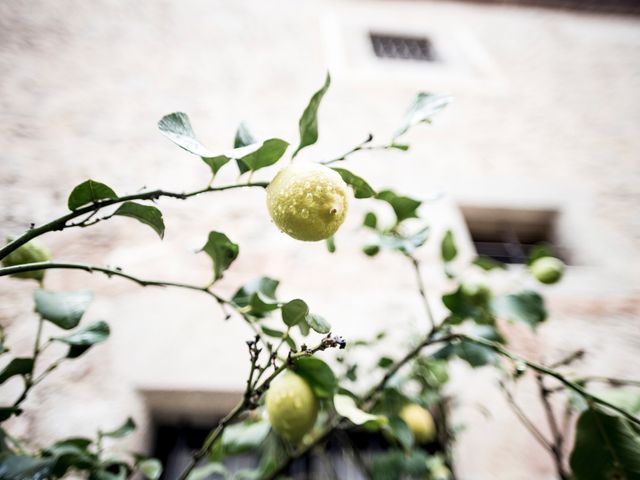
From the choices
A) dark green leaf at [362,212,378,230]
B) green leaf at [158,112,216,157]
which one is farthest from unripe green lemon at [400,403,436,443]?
green leaf at [158,112,216,157]

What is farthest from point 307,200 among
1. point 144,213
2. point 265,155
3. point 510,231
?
point 510,231

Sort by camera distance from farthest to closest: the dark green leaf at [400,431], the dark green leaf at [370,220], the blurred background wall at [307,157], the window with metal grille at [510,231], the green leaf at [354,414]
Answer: the window with metal grille at [510,231]
the blurred background wall at [307,157]
the dark green leaf at [370,220]
the dark green leaf at [400,431]
the green leaf at [354,414]

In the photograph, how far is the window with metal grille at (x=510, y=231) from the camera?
179cm

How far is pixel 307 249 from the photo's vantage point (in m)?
1.50

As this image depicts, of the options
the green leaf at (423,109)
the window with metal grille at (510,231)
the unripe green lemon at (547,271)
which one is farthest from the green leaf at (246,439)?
the window with metal grille at (510,231)

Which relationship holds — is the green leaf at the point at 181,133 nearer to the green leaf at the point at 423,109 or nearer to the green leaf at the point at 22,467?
the green leaf at the point at 423,109

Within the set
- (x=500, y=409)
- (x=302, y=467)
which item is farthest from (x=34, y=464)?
(x=500, y=409)

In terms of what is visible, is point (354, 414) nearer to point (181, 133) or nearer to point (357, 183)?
point (357, 183)

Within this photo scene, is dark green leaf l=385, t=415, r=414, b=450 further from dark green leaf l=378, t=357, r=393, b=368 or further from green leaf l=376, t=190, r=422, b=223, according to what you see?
green leaf l=376, t=190, r=422, b=223

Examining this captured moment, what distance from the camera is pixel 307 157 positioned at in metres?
1.83

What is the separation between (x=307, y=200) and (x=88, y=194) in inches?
11.3

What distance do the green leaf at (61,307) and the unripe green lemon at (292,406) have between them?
296 millimetres

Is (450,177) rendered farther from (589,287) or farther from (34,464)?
(34,464)

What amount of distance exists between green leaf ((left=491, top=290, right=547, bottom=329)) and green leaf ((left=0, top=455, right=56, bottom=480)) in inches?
32.6
